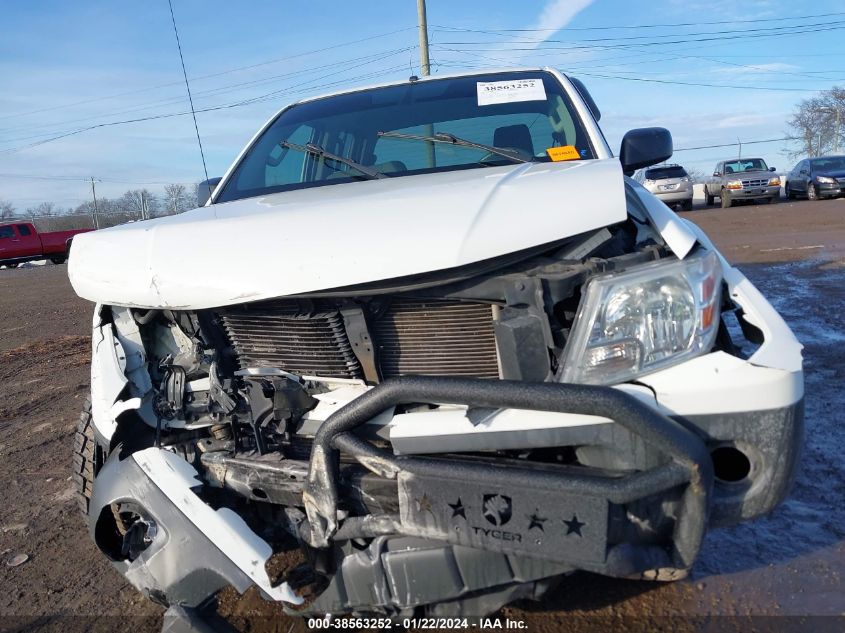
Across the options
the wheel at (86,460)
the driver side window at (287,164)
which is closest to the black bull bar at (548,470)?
the wheel at (86,460)

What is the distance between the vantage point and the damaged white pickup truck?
5.74 ft

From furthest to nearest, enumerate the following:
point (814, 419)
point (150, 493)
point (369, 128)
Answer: point (814, 419), point (369, 128), point (150, 493)

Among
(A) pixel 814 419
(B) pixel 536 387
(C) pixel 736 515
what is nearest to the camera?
(B) pixel 536 387

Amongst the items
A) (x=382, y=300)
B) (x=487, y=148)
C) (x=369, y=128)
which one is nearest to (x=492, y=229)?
(x=382, y=300)

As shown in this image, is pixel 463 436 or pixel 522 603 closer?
A: pixel 463 436

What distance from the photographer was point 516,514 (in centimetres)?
173

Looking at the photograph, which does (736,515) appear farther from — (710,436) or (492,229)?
(492,229)

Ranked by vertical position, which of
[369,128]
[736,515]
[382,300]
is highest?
[369,128]

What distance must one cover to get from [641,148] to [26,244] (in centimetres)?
2873

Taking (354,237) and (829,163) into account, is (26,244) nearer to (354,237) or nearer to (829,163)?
(354,237)

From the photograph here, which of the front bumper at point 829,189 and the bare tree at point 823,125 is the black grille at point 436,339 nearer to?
the front bumper at point 829,189

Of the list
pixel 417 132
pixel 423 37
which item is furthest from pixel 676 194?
pixel 417 132

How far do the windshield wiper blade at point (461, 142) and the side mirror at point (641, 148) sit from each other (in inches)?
18.5

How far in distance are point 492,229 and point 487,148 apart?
1.27 metres
